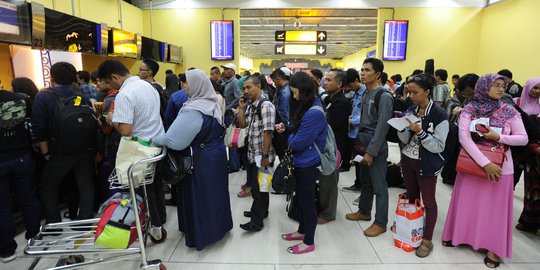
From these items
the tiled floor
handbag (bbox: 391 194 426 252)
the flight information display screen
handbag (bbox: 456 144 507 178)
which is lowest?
the tiled floor

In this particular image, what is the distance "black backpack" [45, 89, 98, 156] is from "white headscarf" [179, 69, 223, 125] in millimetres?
1020

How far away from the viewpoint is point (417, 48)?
9328mm

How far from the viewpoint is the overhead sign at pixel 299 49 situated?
11.6 meters

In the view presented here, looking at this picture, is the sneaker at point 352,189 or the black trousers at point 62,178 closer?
the black trousers at point 62,178

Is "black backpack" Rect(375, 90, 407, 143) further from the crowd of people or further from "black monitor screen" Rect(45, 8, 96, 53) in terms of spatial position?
"black monitor screen" Rect(45, 8, 96, 53)

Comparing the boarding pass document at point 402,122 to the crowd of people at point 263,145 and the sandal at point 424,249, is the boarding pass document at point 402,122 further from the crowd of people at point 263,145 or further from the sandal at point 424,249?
the sandal at point 424,249

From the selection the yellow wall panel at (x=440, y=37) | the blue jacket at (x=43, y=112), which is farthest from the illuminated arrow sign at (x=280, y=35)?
the blue jacket at (x=43, y=112)

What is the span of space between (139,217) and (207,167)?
63 centimetres

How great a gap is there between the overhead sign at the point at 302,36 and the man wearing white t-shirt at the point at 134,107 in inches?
325

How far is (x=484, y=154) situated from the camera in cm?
243

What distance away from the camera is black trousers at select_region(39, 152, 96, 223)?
9.11 ft

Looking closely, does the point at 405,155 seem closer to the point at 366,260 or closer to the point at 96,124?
the point at 366,260

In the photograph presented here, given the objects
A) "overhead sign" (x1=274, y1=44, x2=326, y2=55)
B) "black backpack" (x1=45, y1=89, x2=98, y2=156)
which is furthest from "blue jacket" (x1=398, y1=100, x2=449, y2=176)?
"overhead sign" (x1=274, y1=44, x2=326, y2=55)

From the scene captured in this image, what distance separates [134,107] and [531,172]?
12.0 ft
